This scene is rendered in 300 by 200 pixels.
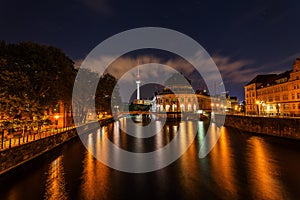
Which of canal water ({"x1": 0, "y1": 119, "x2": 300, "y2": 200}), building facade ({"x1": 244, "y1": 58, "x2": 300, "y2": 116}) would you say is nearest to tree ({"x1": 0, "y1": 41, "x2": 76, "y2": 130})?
canal water ({"x1": 0, "y1": 119, "x2": 300, "y2": 200})

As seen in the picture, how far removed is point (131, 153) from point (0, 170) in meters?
15.6

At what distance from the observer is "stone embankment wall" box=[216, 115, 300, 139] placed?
106 feet

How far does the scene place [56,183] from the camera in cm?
1612

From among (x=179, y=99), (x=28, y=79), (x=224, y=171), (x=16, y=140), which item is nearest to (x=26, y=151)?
(x=16, y=140)

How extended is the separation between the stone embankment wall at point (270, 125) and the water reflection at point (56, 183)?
3589 cm

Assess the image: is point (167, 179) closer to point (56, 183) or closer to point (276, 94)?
point (56, 183)

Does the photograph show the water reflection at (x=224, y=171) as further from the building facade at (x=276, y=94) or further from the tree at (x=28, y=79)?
the building facade at (x=276, y=94)

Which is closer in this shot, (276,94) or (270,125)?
(270,125)

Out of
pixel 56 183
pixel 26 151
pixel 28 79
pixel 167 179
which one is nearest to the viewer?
pixel 56 183

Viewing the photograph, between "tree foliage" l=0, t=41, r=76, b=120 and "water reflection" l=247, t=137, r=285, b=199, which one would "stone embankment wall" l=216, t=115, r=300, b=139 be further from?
"tree foliage" l=0, t=41, r=76, b=120

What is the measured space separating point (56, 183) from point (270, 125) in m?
40.1

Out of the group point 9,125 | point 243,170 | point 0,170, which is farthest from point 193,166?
point 9,125

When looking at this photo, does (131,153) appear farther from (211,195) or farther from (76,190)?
(211,195)

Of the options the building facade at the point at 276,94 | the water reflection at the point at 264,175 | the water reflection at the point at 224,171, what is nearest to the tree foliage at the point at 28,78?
the water reflection at the point at 224,171
